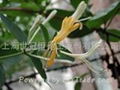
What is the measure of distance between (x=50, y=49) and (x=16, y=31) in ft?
0.25

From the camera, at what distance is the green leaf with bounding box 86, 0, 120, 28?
25.4 inches

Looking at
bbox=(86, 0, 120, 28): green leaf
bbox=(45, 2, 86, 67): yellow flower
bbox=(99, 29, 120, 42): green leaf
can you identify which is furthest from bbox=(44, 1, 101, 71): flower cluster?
bbox=(99, 29, 120, 42): green leaf

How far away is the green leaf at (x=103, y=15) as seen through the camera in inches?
25.4

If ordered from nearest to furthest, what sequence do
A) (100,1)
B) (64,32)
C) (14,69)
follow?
1. (64,32)
2. (14,69)
3. (100,1)

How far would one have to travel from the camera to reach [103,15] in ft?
2.10

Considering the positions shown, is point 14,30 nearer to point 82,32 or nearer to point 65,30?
point 65,30

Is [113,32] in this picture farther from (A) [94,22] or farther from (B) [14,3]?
(B) [14,3]

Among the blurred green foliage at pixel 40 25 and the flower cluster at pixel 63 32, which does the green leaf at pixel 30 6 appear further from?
the flower cluster at pixel 63 32

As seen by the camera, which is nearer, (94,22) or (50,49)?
(50,49)

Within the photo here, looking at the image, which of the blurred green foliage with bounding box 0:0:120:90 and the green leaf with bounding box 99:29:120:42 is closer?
the blurred green foliage with bounding box 0:0:120:90

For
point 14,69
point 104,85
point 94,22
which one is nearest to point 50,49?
point 94,22

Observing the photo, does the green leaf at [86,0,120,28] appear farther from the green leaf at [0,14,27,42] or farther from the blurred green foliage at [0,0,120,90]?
the green leaf at [0,14,27,42]

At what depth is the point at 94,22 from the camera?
2.26 ft

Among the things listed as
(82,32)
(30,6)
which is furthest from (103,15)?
(30,6)
